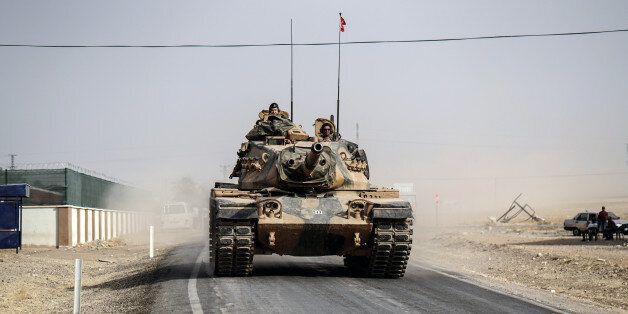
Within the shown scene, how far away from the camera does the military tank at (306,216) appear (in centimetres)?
1697

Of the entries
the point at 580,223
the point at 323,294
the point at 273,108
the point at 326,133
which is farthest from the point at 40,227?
the point at 580,223

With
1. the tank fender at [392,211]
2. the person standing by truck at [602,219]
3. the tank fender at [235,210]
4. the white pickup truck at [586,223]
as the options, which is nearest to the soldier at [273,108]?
the tank fender at [235,210]

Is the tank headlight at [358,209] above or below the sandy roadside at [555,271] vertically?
above

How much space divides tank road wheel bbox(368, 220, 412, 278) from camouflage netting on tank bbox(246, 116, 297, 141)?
4327mm

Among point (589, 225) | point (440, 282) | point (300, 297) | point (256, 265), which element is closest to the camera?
point (300, 297)

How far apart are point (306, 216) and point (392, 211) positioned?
174cm

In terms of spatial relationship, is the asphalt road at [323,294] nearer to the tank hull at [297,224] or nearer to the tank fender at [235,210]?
the tank hull at [297,224]

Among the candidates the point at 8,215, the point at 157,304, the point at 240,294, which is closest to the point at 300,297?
the point at 240,294

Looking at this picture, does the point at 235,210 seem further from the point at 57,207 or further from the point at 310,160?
the point at 57,207

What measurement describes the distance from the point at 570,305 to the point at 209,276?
24.5ft

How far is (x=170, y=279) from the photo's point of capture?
1736 cm

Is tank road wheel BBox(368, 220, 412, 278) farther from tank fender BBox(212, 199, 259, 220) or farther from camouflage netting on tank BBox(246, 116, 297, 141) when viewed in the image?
camouflage netting on tank BBox(246, 116, 297, 141)

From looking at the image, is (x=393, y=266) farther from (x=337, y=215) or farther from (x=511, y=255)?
(x=511, y=255)

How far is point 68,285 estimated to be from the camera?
2080 centimetres
